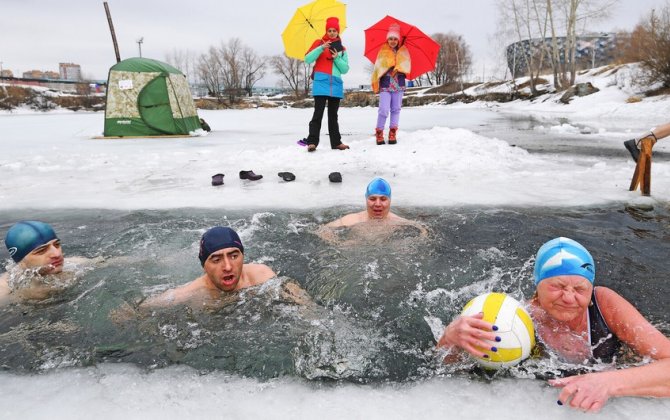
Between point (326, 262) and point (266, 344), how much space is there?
146cm

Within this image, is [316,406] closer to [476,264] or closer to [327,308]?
[327,308]

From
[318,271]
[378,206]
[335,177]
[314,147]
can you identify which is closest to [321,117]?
[314,147]

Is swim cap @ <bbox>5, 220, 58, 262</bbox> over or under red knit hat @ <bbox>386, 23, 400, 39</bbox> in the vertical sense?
under

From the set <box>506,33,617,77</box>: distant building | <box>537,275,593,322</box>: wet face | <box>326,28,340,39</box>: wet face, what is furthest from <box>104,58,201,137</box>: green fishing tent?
<box>506,33,617,77</box>: distant building

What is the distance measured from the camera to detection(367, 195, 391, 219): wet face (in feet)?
15.6

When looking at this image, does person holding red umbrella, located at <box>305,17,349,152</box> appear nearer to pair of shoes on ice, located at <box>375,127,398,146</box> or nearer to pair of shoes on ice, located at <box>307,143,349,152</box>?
pair of shoes on ice, located at <box>307,143,349,152</box>

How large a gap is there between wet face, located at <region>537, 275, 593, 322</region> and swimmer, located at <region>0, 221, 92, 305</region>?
3.67 metres

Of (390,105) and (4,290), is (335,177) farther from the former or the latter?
(4,290)

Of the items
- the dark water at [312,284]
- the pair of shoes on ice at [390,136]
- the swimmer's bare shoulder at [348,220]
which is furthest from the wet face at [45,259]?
the pair of shoes on ice at [390,136]

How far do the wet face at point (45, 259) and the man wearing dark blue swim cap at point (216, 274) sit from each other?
1004mm

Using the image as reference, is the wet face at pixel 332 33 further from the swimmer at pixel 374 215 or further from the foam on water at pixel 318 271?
the swimmer at pixel 374 215

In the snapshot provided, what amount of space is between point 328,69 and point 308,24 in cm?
118

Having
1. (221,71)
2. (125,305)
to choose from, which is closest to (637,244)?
(125,305)

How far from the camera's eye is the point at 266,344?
2750mm
